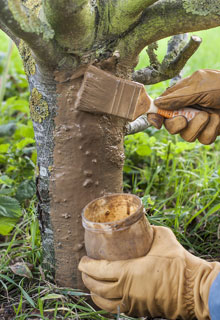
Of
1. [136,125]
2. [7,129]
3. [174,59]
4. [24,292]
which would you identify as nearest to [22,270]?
[24,292]

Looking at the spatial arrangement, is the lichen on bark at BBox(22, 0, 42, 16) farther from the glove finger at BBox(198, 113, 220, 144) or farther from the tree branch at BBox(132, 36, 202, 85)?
the glove finger at BBox(198, 113, 220, 144)

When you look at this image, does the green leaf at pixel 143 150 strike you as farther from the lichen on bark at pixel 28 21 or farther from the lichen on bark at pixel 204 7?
the lichen on bark at pixel 28 21

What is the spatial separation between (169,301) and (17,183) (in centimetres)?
137

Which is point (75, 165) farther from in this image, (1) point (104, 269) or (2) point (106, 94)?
(1) point (104, 269)

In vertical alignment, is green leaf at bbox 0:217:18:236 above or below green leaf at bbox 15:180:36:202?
below

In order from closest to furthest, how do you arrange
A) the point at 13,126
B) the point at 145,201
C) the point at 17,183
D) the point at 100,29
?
the point at 100,29
the point at 145,201
the point at 17,183
the point at 13,126

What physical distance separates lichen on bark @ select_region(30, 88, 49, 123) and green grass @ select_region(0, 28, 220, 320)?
1.97ft

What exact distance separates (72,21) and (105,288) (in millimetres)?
948

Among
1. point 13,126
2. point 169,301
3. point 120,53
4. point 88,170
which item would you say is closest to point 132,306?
point 169,301

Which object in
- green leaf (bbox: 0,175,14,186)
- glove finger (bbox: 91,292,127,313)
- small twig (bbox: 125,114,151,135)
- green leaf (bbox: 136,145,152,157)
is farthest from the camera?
green leaf (bbox: 136,145,152,157)

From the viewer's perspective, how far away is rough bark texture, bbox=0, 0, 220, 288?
4.79ft

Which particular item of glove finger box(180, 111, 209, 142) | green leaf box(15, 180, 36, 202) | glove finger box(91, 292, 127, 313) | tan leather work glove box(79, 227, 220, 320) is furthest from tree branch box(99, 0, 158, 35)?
green leaf box(15, 180, 36, 202)

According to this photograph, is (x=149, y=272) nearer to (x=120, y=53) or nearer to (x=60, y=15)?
(x=120, y=53)

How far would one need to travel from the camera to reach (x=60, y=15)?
140cm
